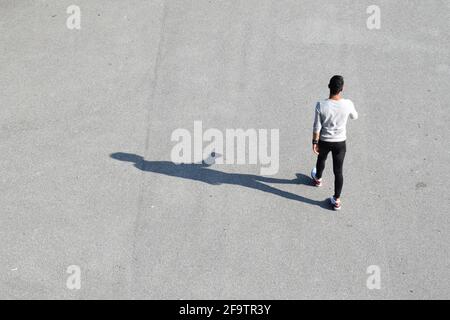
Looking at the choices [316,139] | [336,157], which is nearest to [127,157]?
[316,139]

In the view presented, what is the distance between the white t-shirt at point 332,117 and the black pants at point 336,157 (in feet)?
0.26

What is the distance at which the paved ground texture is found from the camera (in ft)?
21.9

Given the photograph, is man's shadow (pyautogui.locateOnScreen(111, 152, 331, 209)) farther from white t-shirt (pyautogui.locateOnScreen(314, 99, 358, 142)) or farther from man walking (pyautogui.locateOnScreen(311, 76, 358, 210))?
white t-shirt (pyautogui.locateOnScreen(314, 99, 358, 142))

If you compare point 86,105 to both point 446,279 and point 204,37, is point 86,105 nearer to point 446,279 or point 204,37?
point 204,37

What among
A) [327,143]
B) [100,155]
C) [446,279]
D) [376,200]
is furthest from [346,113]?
[100,155]

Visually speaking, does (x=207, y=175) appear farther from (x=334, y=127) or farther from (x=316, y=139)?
(x=334, y=127)

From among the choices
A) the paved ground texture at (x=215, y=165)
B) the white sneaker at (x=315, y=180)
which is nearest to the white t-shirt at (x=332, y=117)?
the white sneaker at (x=315, y=180)

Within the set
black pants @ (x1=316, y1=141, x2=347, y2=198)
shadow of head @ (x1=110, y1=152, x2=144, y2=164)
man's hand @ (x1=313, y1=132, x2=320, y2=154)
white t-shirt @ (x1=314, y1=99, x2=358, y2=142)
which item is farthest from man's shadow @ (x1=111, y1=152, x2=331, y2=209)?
white t-shirt @ (x1=314, y1=99, x2=358, y2=142)

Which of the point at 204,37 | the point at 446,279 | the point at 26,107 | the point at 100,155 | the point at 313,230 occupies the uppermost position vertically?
the point at 204,37

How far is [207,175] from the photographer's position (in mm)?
7652

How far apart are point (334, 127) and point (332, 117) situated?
0.16 meters

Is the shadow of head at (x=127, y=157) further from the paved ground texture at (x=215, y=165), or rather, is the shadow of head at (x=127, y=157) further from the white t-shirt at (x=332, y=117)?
the white t-shirt at (x=332, y=117)

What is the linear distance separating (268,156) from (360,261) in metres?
1.89

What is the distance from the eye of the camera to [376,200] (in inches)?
288
